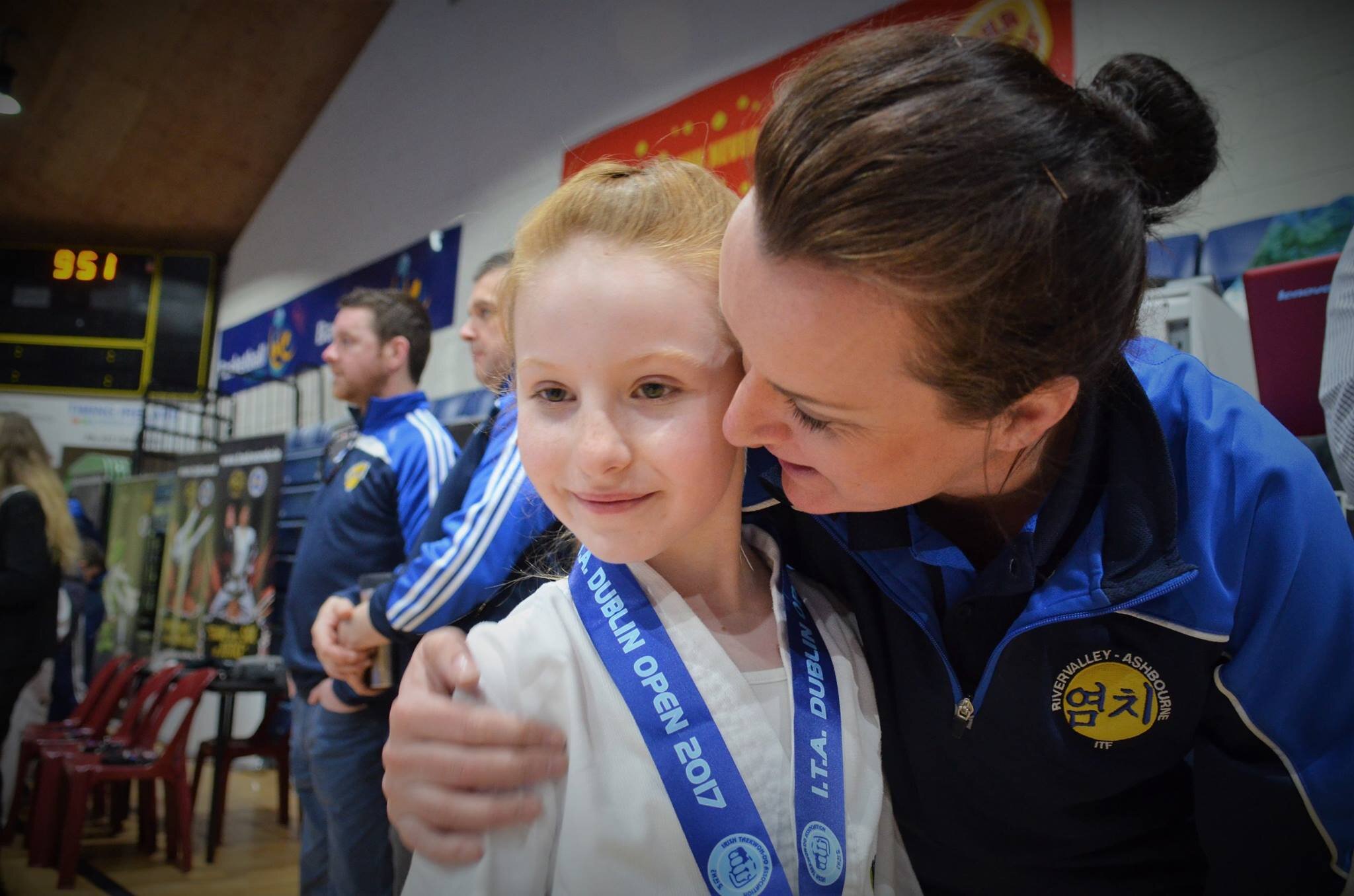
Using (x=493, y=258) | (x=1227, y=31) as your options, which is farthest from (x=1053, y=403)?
(x=1227, y=31)

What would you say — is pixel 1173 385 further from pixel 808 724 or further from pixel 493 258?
pixel 493 258

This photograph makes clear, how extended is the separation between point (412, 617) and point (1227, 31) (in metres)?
2.96

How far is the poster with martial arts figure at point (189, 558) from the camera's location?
16.7 feet

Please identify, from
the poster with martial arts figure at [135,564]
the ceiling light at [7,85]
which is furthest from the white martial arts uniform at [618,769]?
the poster with martial arts figure at [135,564]

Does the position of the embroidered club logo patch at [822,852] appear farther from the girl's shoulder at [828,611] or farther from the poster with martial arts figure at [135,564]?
the poster with martial arts figure at [135,564]

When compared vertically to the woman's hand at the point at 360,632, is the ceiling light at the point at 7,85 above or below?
above

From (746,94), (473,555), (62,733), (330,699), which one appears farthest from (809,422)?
(62,733)

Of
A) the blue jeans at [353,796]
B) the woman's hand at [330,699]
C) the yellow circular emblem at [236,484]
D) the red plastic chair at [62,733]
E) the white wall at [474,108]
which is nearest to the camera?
the woman's hand at [330,699]

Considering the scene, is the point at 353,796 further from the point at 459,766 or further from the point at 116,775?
the point at 116,775

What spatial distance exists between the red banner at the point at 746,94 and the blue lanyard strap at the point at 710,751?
65.8 inches

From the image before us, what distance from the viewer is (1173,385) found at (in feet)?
2.99

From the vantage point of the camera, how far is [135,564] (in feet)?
19.7

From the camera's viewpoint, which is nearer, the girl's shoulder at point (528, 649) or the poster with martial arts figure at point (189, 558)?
the girl's shoulder at point (528, 649)

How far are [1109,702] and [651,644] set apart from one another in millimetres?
475
